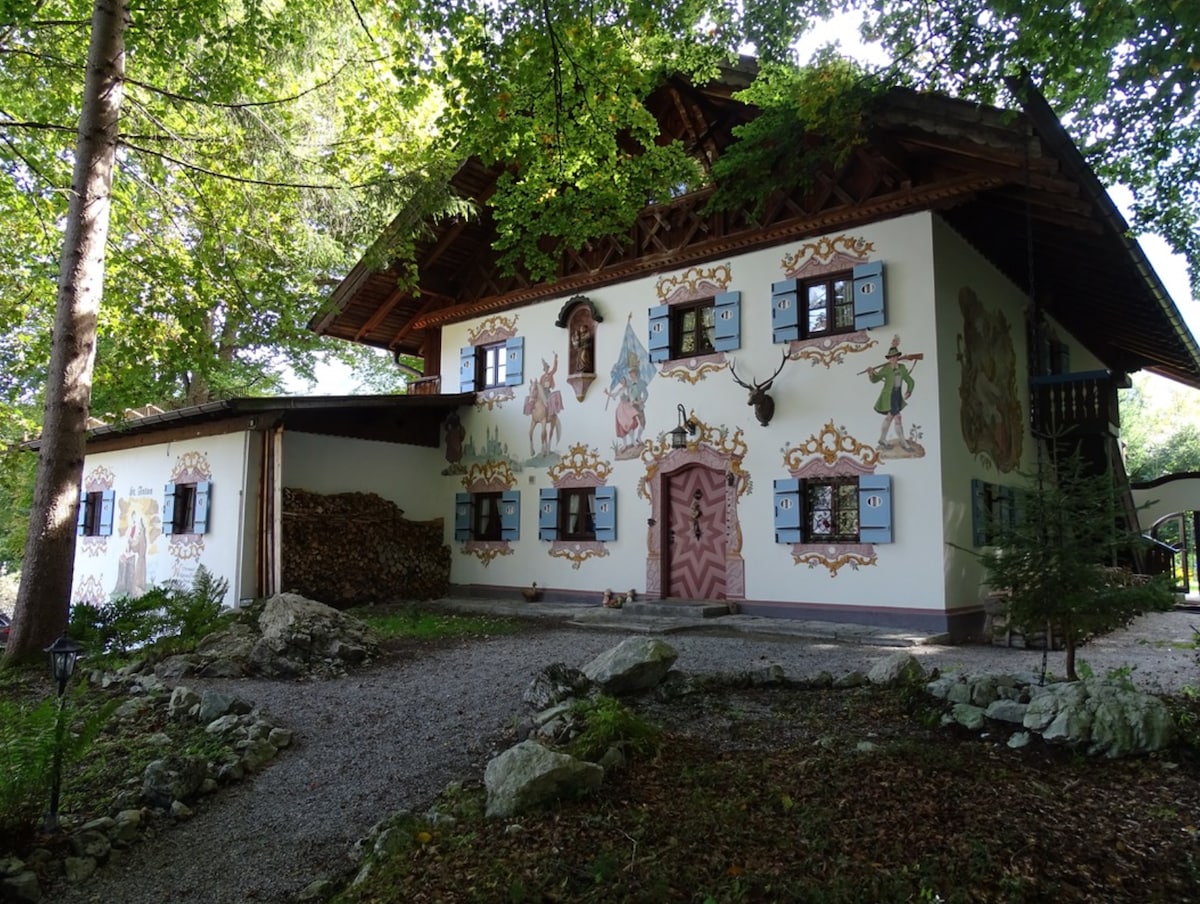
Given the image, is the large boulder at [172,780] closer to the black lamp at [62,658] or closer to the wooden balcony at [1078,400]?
the black lamp at [62,658]

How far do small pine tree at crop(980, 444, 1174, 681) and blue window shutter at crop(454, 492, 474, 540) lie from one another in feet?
35.1

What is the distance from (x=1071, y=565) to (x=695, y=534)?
7.02 m

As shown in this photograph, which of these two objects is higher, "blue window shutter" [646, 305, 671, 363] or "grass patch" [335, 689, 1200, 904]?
"blue window shutter" [646, 305, 671, 363]

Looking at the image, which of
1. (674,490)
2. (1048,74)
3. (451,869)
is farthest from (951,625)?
(451,869)

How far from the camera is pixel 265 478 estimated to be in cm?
1241

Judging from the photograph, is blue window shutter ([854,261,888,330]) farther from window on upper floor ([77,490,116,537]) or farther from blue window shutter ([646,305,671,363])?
window on upper floor ([77,490,116,537])

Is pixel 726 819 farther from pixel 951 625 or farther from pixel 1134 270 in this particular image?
pixel 1134 270

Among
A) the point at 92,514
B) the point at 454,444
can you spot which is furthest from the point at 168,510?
the point at 454,444

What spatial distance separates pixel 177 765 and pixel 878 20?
8237 mm

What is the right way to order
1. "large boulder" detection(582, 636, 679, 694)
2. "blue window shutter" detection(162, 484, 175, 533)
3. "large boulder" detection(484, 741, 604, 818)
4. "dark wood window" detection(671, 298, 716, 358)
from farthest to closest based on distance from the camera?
1. "blue window shutter" detection(162, 484, 175, 533)
2. "dark wood window" detection(671, 298, 716, 358)
3. "large boulder" detection(582, 636, 679, 694)
4. "large boulder" detection(484, 741, 604, 818)

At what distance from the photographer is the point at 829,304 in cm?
1103

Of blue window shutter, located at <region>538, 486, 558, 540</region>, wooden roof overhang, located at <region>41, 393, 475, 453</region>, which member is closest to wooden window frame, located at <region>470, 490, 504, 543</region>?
blue window shutter, located at <region>538, 486, 558, 540</region>

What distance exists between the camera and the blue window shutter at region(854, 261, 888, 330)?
10383 mm

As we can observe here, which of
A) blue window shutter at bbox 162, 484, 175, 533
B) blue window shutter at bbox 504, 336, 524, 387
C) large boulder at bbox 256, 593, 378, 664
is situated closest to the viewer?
large boulder at bbox 256, 593, 378, 664
